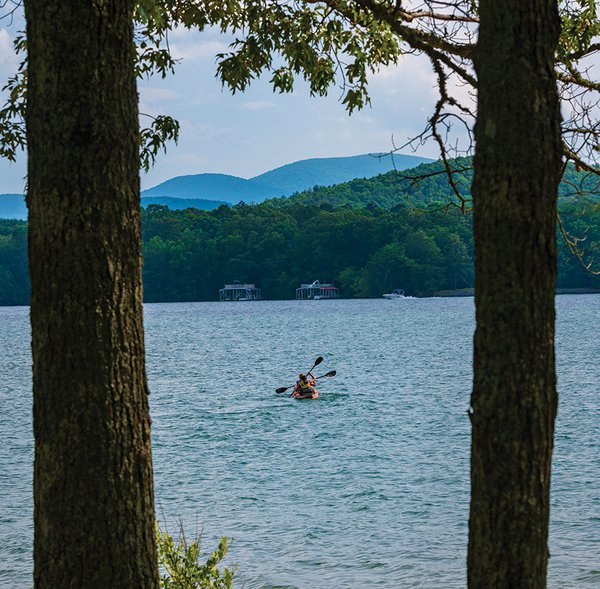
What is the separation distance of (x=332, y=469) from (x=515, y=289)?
17645 mm

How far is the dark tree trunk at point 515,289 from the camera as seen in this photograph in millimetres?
2934

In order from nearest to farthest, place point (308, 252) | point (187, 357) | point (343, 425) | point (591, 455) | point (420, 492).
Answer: point (420, 492), point (591, 455), point (343, 425), point (187, 357), point (308, 252)

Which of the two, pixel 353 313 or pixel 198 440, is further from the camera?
pixel 353 313

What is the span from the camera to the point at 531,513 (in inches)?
117

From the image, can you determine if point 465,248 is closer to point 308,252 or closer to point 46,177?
point 308,252

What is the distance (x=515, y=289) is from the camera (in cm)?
293

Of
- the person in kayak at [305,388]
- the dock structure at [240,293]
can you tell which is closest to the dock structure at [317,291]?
the dock structure at [240,293]

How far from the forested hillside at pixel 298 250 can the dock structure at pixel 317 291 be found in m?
0.95

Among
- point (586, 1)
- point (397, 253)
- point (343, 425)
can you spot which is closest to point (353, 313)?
point (397, 253)

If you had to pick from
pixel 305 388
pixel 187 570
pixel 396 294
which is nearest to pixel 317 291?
pixel 396 294

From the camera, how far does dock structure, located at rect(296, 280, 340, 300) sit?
12512 centimetres

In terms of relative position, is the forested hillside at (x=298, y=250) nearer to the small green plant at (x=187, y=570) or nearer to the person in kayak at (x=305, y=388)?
the person in kayak at (x=305, y=388)

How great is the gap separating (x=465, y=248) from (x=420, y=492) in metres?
88.4

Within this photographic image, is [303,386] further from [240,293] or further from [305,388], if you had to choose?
[240,293]
